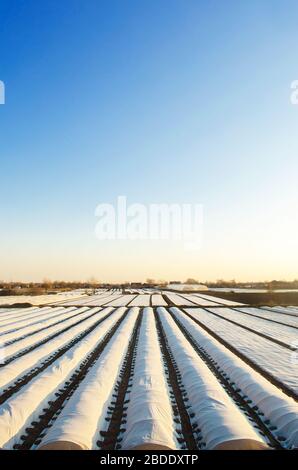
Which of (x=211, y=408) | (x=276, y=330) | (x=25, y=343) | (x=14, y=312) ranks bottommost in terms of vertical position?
(x=14, y=312)

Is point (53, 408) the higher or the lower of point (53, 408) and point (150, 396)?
the lower

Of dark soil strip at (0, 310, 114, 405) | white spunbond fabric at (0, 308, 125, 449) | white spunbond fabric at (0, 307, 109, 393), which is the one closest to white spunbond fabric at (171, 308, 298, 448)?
white spunbond fabric at (0, 308, 125, 449)

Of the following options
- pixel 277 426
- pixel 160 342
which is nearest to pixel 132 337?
pixel 160 342

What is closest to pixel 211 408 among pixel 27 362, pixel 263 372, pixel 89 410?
pixel 89 410

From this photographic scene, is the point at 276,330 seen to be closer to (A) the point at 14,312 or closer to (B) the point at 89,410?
(B) the point at 89,410

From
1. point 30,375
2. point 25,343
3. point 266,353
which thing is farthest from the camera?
point 25,343

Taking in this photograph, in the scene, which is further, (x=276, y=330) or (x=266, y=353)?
(x=276, y=330)
